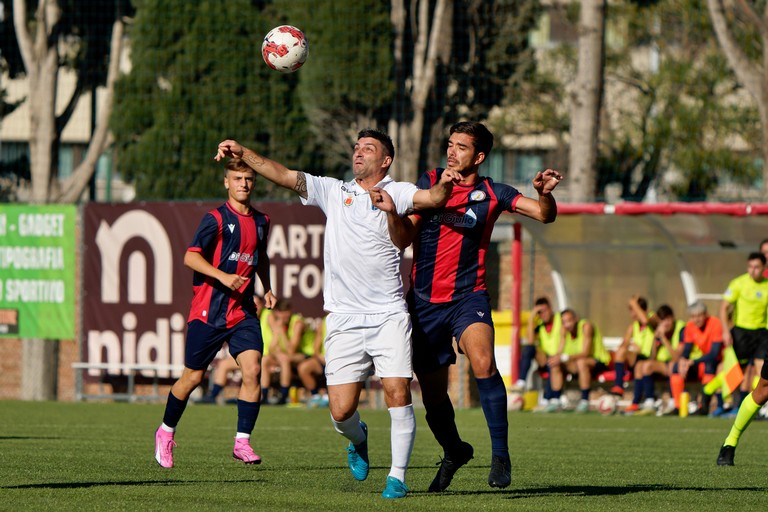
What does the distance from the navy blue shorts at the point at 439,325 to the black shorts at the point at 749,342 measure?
8948 millimetres

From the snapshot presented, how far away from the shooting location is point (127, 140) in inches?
977

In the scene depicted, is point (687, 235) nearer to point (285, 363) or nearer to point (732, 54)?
point (732, 54)

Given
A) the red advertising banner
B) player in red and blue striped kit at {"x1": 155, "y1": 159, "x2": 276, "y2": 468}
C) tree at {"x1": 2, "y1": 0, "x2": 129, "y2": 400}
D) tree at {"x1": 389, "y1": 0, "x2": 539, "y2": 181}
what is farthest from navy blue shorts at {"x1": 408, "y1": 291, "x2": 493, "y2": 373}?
tree at {"x1": 2, "y1": 0, "x2": 129, "y2": 400}

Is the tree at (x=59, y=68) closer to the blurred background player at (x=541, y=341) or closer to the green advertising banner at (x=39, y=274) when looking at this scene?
the green advertising banner at (x=39, y=274)

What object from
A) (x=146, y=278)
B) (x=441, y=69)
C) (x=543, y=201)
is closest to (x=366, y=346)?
(x=543, y=201)

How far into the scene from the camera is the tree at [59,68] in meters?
22.4

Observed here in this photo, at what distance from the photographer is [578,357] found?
59.6ft

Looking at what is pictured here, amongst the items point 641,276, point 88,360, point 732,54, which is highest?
point 732,54

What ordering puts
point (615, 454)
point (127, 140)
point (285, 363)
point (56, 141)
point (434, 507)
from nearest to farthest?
point (434, 507), point (615, 454), point (285, 363), point (56, 141), point (127, 140)

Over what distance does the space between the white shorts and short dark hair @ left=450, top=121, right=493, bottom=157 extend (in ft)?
3.41

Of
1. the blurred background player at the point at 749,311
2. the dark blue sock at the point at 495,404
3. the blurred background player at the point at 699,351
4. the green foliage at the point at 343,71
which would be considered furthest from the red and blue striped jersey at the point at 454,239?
the green foliage at the point at 343,71

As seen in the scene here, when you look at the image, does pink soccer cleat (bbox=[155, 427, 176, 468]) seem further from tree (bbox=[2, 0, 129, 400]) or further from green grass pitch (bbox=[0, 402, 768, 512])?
tree (bbox=[2, 0, 129, 400])

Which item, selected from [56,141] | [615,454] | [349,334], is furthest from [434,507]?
[56,141]

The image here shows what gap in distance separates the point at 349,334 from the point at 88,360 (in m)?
13.2
